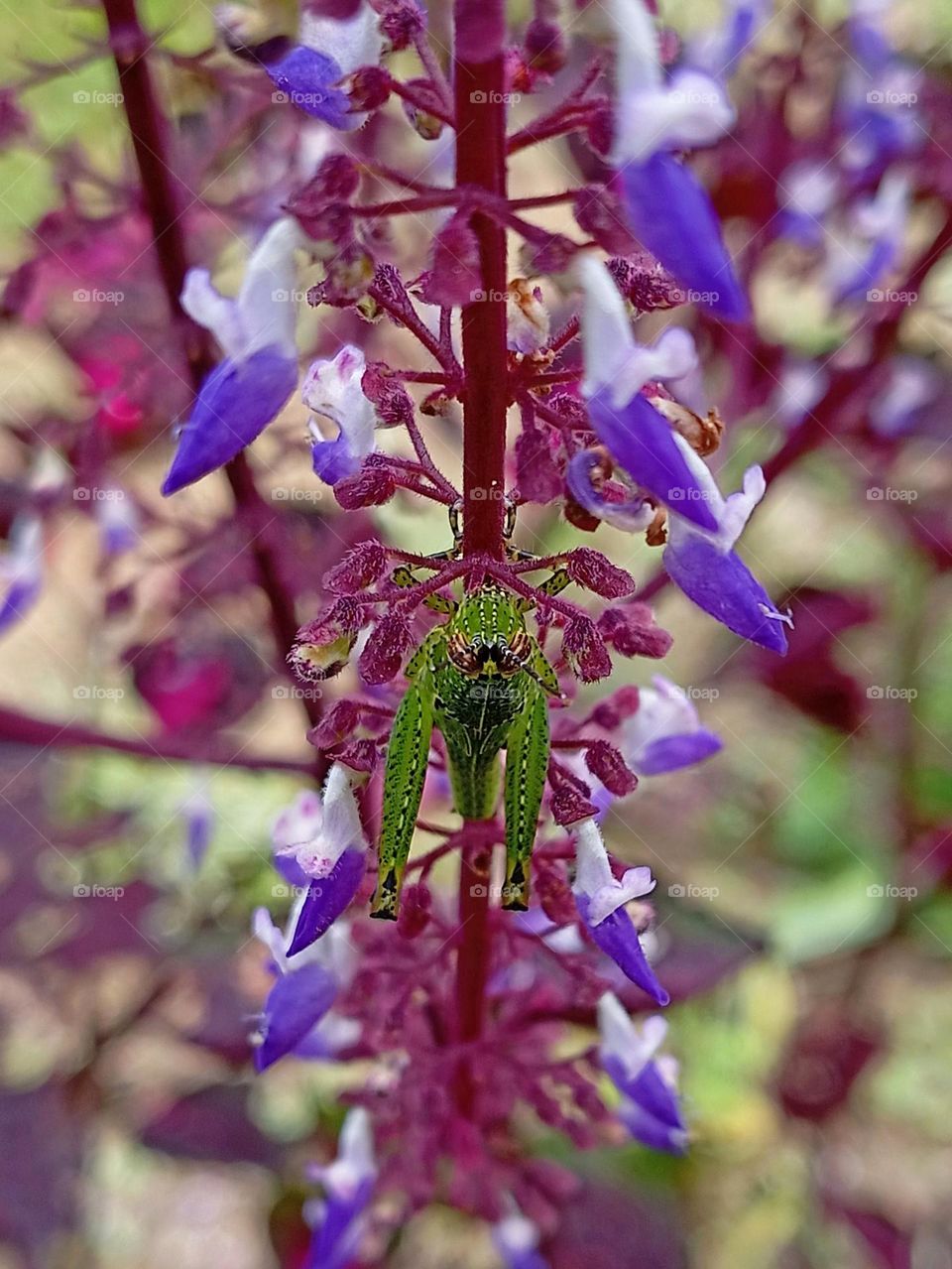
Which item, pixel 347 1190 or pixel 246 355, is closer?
pixel 246 355

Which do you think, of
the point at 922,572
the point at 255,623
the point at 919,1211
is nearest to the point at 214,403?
the point at 255,623

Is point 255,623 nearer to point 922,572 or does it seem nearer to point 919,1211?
point 922,572

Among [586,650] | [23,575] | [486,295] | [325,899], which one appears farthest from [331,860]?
[23,575]

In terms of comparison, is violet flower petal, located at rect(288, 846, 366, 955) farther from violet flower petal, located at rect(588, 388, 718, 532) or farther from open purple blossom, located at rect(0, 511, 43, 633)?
open purple blossom, located at rect(0, 511, 43, 633)

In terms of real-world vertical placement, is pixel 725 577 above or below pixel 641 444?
below

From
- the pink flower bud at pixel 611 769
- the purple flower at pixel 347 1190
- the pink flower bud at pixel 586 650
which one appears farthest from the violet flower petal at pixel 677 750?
the purple flower at pixel 347 1190

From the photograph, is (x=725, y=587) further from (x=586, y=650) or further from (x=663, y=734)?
(x=663, y=734)
